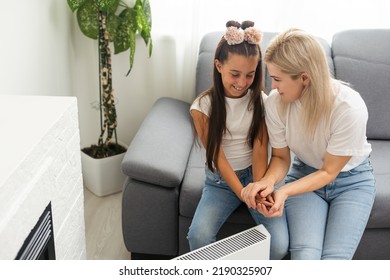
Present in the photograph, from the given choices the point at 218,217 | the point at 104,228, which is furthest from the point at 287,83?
the point at 104,228

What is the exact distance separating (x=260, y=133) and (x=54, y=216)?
29.7 inches

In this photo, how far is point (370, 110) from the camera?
2.44 m

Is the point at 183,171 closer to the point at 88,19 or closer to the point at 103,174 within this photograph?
the point at 103,174

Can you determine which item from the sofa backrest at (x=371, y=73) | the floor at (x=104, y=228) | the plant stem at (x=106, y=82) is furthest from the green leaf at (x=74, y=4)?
the sofa backrest at (x=371, y=73)

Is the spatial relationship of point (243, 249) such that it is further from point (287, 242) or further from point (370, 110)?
point (370, 110)

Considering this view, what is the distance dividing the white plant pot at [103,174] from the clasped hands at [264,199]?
109cm

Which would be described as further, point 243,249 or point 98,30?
point 98,30

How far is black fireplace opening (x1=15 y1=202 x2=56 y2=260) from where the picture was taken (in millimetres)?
1260

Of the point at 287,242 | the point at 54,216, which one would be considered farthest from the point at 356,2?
the point at 54,216

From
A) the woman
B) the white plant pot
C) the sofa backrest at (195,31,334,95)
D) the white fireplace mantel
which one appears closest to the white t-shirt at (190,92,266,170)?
the woman

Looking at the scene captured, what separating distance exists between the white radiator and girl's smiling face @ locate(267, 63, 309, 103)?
0.44 meters

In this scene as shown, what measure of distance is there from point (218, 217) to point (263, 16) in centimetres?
127

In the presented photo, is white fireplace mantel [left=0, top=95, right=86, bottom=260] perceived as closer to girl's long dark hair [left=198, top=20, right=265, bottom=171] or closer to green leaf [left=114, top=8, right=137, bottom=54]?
girl's long dark hair [left=198, top=20, right=265, bottom=171]

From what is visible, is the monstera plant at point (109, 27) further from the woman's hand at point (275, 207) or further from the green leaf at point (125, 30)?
the woman's hand at point (275, 207)
